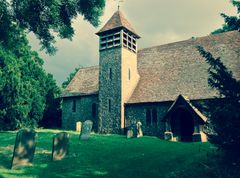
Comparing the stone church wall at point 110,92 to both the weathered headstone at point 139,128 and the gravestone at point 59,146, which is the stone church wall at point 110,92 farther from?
the gravestone at point 59,146

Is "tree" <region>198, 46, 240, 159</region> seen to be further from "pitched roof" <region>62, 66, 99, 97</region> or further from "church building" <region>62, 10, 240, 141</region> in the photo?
"pitched roof" <region>62, 66, 99, 97</region>

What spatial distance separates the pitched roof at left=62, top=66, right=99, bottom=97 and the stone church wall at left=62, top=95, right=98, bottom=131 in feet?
2.20

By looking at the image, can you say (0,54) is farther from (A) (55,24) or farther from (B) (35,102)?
(A) (55,24)

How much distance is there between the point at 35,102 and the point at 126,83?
12982mm

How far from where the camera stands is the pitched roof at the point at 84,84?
32281 millimetres

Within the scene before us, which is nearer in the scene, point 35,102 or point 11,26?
point 11,26

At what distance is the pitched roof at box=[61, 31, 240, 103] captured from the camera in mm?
24953

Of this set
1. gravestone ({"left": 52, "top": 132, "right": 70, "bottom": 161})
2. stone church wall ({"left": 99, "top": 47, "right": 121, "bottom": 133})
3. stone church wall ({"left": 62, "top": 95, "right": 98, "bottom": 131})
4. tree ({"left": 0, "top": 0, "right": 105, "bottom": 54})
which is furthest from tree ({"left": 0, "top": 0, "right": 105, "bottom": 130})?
stone church wall ({"left": 99, "top": 47, "right": 121, "bottom": 133})

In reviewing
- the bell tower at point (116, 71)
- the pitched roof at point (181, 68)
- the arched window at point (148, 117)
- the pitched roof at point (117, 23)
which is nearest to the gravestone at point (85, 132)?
the bell tower at point (116, 71)

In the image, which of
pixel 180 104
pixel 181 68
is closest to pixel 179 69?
pixel 181 68

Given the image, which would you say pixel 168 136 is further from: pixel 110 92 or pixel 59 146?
pixel 59 146

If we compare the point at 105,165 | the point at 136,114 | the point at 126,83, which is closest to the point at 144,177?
the point at 105,165

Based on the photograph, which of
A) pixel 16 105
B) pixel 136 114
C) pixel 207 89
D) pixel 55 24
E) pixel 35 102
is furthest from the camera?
pixel 35 102

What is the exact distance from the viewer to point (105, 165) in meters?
11.9
